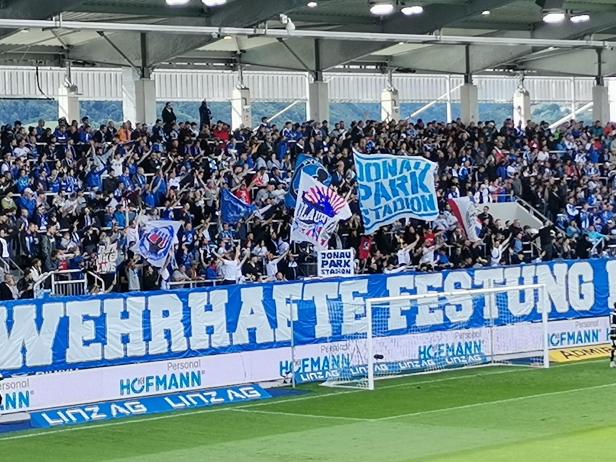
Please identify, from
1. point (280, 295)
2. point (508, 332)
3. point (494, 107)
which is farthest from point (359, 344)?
point (494, 107)

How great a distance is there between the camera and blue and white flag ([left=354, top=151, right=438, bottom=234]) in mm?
33812

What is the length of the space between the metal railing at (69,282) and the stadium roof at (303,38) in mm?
6456

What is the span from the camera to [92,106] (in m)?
70.2


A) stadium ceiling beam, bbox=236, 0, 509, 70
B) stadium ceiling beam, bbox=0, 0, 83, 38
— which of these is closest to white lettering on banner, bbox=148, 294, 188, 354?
stadium ceiling beam, bbox=0, 0, 83, 38

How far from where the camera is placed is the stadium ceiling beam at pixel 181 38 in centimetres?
3709

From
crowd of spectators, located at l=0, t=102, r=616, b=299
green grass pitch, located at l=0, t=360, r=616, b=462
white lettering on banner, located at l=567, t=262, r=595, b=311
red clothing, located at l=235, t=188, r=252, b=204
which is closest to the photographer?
green grass pitch, located at l=0, t=360, r=616, b=462

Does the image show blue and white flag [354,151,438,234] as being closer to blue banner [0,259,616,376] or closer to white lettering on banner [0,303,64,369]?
blue banner [0,259,616,376]

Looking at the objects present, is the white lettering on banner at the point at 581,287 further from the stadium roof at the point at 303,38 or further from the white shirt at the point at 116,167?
the white shirt at the point at 116,167

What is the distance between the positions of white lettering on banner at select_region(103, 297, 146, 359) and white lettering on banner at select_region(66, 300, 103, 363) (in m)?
0.21

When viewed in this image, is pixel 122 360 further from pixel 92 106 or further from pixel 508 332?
pixel 92 106

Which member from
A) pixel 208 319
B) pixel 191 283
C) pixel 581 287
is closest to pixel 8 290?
pixel 208 319

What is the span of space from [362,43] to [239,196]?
12.8m

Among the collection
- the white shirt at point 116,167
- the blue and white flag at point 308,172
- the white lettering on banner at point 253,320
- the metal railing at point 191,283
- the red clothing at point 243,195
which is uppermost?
the white shirt at point 116,167

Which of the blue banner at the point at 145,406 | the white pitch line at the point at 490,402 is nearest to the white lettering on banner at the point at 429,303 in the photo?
the white pitch line at the point at 490,402
